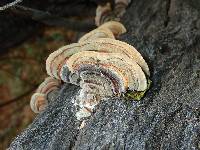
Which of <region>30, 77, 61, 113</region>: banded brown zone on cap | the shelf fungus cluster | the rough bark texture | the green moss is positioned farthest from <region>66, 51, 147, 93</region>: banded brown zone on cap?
<region>30, 77, 61, 113</region>: banded brown zone on cap

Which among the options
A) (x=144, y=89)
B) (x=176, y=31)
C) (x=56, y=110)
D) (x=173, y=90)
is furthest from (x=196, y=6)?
(x=56, y=110)

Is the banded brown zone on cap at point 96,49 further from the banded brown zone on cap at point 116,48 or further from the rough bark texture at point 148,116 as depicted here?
the rough bark texture at point 148,116

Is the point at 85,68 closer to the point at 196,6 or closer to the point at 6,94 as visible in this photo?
the point at 196,6

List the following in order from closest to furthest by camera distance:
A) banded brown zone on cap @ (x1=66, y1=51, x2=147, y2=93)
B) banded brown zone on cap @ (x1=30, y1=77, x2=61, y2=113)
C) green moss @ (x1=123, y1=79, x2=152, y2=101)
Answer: banded brown zone on cap @ (x1=66, y1=51, x2=147, y2=93)
green moss @ (x1=123, y1=79, x2=152, y2=101)
banded brown zone on cap @ (x1=30, y1=77, x2=61, y2=113)

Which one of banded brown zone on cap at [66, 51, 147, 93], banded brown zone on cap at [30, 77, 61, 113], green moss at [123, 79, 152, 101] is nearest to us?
banded brown zone on cap at [66, 51, 147, 93]

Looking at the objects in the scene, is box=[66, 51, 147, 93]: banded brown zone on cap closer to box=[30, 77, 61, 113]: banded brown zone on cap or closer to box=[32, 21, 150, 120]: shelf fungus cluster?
box=[32, 21, 150, 120]: shelf fungus cluster

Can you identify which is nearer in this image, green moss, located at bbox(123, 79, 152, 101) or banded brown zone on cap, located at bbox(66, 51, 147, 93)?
banded brown zone on cap, located at bbox(66, 51, 147, 93)

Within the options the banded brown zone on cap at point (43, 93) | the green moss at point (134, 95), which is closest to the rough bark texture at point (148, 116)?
the green moss at point (134, 95)

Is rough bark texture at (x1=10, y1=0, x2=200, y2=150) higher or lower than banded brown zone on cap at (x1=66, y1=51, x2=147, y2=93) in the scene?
lower
